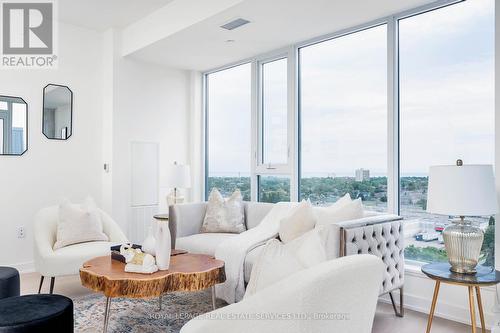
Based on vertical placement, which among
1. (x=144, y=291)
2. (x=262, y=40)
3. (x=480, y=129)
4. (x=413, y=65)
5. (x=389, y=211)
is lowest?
(x=144, y=291)

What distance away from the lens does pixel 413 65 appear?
3412mm

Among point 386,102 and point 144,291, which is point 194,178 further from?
point 144,291

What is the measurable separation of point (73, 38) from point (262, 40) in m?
2.25

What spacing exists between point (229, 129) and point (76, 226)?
244cm

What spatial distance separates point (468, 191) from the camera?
2.31 meters

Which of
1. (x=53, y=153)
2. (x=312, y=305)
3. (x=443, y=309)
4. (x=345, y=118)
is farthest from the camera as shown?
(x=53, y=153)

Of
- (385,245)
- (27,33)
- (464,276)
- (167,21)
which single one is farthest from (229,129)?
(464,276)

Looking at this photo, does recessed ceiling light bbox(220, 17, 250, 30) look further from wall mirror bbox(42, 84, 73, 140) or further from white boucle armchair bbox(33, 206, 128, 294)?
white boucle armchair bbox(33, 206, 128, 294)

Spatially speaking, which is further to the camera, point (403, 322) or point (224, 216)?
point (224, 216)

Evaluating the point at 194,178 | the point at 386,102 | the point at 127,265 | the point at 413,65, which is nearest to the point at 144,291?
the point at 127,265

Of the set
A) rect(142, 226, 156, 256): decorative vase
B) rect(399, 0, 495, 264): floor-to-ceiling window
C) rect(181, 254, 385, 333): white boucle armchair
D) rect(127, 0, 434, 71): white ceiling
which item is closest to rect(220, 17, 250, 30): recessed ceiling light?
rect(127, 0, 434, 71): white ceiling

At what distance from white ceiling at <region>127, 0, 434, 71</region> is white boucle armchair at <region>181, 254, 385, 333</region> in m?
2.57

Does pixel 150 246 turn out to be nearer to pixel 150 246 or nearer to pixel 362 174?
pixel 150 246

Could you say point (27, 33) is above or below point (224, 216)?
above
